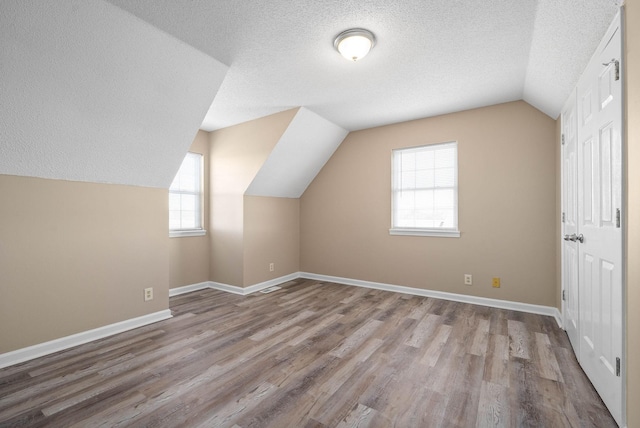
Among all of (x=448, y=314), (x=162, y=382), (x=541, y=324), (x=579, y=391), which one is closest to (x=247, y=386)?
(x=162, y=382)

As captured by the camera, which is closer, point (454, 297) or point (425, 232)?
point (454, 297)

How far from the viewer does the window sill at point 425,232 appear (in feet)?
12.7

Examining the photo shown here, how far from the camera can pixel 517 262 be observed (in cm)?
347

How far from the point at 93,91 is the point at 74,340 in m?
2.14

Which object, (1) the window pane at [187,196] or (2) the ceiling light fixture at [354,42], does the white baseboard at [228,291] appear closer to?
(1) the window pane at [187,196]

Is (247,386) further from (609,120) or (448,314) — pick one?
(609,120)

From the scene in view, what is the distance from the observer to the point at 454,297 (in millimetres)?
3852

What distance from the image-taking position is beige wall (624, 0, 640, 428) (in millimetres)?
1331

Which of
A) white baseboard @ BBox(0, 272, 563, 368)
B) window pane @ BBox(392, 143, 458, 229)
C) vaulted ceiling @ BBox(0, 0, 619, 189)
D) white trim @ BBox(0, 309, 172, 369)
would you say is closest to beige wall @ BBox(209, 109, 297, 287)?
white baseboard @ BBox(0, 272, 563, 368)

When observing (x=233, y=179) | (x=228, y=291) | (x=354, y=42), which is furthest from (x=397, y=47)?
(x=228, y=291)

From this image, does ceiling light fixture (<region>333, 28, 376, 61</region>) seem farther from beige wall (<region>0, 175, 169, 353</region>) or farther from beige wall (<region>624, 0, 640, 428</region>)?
beige wall (<region>0, 175, 169, 353</region>)

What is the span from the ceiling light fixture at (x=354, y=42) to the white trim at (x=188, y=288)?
149 inches

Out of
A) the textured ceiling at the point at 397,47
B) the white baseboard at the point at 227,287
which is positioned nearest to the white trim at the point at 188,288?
the white baseboard at the point at 227,287

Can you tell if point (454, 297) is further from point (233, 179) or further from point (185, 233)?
point (185, 233)
